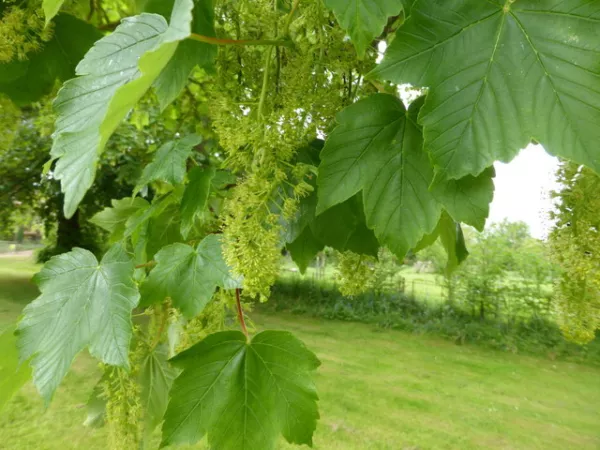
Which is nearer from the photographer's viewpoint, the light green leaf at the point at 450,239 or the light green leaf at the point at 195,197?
the light green leaf at the point at 195,197

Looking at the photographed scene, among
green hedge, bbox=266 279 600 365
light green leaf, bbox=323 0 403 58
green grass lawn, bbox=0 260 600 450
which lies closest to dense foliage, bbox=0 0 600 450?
light green leaf, bbox=323 0 403 58

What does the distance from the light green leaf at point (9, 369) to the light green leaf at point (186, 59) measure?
1.44 ft

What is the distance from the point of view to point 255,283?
453mm

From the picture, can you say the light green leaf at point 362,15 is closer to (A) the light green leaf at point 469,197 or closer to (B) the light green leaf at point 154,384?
(A) the light green leaf at point 469,197

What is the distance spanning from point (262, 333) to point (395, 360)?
3.59 meters

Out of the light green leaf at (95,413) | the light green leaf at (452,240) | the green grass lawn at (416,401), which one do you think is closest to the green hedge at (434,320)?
the green grass lawn at (416,401)

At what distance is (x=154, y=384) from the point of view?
78cm

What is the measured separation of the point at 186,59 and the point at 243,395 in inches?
17.9

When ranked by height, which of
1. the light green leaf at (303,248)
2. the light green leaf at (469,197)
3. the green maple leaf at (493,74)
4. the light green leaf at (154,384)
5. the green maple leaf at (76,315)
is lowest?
the light green leaf at (154,384)

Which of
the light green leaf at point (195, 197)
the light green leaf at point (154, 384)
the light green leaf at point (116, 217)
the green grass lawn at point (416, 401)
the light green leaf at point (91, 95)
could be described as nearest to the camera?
the light green leaf at point (91, 95)

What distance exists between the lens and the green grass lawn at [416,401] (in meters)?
2.50

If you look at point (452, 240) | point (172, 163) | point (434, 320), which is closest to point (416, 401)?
point (434, 320)

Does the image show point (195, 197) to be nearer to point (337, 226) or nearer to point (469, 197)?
point (337, 226)

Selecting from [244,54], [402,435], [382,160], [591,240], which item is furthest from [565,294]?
[402,435]
